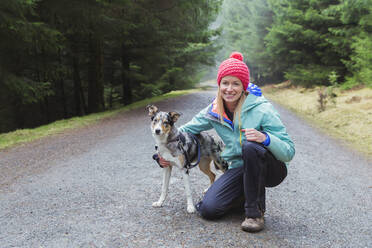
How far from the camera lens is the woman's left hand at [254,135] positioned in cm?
317

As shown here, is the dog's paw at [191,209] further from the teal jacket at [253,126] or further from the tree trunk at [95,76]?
the tree trunk at [95,76]

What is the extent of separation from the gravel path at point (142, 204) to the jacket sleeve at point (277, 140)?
900 mm

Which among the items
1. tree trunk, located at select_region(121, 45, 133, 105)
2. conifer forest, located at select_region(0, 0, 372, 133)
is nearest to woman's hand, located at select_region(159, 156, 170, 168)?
conifer forest, located at select_region(0, 0, 372, 133)

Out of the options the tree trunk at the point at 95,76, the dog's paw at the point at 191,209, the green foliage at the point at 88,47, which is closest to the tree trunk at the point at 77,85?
the green foliage at the point at 88,47

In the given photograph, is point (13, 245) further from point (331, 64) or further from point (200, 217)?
point (331, 64)

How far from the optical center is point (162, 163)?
381 cm

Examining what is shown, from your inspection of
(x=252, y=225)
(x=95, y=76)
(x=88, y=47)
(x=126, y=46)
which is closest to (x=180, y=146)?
(x=252, y=225)

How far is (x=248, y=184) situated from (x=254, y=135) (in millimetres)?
559

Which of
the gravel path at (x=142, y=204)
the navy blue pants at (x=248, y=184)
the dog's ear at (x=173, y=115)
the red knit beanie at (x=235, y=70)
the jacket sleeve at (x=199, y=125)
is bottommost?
the gravel path at (x=142, y=204)

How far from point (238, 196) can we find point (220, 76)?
1.44 m

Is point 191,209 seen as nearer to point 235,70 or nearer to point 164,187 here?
point 164,187

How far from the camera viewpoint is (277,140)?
324 centimetres

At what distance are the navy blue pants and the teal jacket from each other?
0.13m

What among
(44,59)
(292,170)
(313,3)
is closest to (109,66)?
(44,59)
